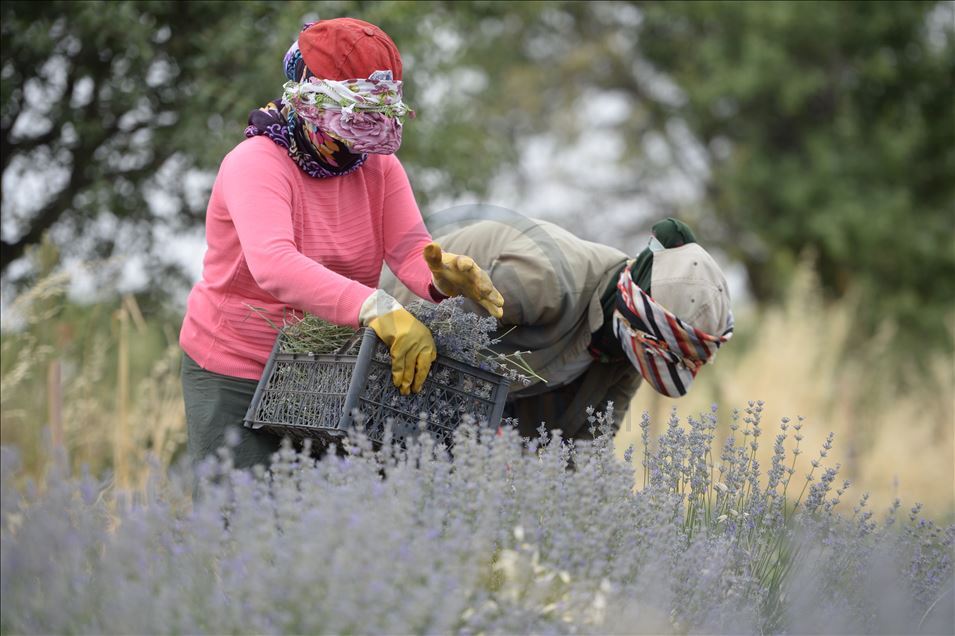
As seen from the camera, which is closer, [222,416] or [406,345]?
[406,345]

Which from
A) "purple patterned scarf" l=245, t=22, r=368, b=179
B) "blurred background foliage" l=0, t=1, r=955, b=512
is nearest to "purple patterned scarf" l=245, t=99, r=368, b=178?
"purple patterned scarf" l=245, t=22, r=368, b=179

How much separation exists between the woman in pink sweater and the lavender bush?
1.17 ft

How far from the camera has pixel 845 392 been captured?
813 cm

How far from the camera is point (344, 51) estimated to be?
2535 mm

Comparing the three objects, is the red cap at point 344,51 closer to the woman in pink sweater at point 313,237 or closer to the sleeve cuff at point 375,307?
the woman in pink sweater at point 313,237

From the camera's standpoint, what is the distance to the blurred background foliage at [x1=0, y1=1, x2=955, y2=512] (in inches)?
182

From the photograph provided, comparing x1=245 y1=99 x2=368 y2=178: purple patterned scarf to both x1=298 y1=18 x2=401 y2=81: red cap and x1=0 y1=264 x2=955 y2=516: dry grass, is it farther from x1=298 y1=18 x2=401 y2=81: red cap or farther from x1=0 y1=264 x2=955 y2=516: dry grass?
x1=0 y1=264 x2=955 y2=516: dry grass

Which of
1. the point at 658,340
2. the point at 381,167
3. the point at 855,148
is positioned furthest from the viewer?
the point at 855,148

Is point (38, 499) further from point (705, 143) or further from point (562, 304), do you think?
point (705, 143)

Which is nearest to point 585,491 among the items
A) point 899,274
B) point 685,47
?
point 899,274

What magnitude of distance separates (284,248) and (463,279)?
1.43 ft

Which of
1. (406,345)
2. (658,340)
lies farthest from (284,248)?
(658,340)

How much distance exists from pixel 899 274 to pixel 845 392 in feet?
14.3

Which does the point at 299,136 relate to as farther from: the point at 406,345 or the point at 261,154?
the point at 406,345
